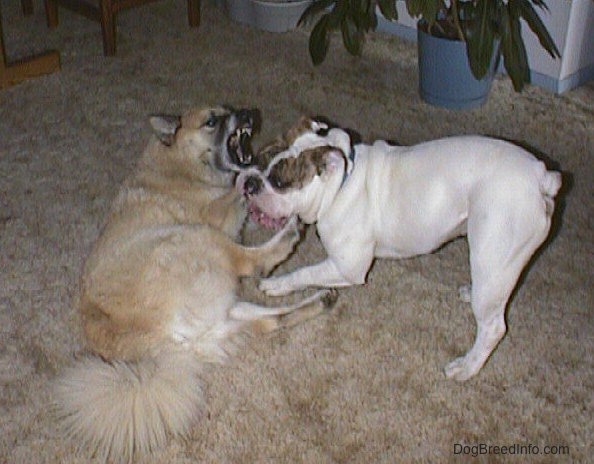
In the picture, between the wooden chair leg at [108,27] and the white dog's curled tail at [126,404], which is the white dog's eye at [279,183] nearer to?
the white dog's curled tail at [126,404]

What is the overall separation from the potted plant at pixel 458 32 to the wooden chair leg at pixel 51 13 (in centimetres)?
136

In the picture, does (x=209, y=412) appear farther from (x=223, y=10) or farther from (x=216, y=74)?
(x=223, y=10)

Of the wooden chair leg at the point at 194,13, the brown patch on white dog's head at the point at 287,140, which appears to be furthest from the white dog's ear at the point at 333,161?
the wooden chair leg at the point at 194,13

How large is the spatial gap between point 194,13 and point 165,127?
1637 mm

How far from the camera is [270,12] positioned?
3.54 m

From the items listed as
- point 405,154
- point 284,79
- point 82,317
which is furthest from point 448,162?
point 284,79

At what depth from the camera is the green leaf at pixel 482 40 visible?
257cm

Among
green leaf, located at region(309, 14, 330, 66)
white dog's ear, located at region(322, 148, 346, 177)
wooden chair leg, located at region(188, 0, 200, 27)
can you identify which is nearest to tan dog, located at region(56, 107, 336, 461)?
white dog's ear, located at region(322, 148, 346, 177)

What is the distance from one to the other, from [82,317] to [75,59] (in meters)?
1.88

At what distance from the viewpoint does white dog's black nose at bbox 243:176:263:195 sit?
1.87 metres

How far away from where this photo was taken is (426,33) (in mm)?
2850

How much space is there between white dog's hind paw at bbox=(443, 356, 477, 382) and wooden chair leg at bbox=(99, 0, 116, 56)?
7.41 ft

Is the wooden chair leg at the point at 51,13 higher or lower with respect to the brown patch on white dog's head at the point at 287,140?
lower

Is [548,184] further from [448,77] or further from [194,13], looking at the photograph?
[194,13]
